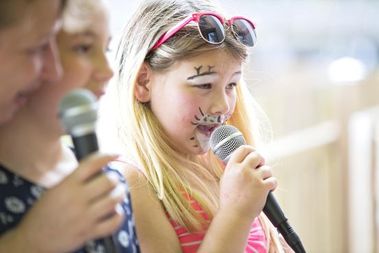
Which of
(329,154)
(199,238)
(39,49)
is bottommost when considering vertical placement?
(329,154)

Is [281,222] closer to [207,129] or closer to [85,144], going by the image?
[207,129]

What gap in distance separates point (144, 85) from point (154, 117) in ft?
0.17

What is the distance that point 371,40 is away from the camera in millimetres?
6078

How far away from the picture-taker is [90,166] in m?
0.65

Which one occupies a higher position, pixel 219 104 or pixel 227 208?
pixel 219 104

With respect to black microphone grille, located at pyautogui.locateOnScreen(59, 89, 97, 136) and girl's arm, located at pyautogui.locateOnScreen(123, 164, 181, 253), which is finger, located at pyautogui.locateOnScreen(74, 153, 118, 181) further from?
girl's arm, located at pyautogui.locateOnScreen(123, 164, 181, 253)

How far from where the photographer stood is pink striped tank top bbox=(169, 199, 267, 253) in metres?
1.01

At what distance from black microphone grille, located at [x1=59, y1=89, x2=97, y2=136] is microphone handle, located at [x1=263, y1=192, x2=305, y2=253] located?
0.41 meters

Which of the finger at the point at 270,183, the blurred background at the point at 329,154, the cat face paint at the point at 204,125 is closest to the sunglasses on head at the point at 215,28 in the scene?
the cat face paint at the point at 204,125

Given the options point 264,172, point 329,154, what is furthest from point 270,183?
point 329,154

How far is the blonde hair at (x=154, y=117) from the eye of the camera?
1028 mm

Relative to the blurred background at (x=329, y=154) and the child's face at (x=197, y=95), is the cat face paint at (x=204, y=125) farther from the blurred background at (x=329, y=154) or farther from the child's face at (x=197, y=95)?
the blurred background at (x=329, y=154)

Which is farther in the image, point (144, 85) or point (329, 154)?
point (329, 154)

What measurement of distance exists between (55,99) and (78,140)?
3.2 inches
